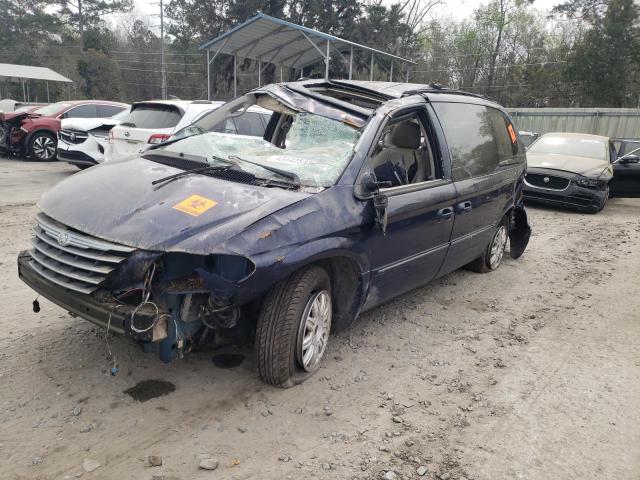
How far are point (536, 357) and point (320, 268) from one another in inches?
76.5

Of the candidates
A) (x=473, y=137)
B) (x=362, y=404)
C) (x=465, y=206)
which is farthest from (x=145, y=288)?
(x=473, y=137)

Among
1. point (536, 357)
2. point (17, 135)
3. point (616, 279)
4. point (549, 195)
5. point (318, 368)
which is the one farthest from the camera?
point (17, 135)

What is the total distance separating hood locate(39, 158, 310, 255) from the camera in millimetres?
2615

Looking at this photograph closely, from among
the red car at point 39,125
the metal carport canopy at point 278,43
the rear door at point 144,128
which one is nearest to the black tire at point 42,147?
the red car at point 39,125

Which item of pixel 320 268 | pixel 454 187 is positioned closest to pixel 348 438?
pixel 320 268

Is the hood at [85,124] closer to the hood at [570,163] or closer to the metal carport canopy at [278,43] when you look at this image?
Answer: the metal carport canopy at [278,43]

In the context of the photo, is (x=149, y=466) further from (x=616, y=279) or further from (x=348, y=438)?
(x=616, y=279)

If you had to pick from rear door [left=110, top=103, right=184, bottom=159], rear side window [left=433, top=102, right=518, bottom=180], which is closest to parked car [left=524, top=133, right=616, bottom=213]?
rear side window [left=433, top=102, right=518, bottom=180]

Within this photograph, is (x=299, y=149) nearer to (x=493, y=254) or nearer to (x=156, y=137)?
(x=493, y=254)

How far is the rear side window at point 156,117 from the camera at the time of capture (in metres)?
8.53

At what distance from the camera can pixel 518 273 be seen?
5980 mm

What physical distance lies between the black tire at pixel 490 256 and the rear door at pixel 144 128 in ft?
17.2

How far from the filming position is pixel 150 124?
855 cm

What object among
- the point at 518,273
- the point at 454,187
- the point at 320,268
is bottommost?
the point at 518,273
